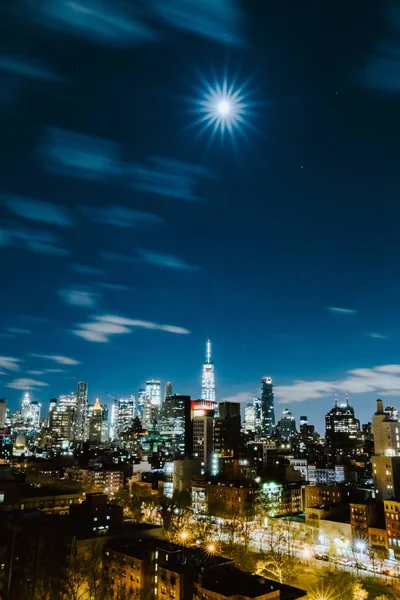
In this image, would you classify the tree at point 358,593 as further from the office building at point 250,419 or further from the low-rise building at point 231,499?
the office building at point 250,419

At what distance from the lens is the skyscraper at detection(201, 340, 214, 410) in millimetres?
174625

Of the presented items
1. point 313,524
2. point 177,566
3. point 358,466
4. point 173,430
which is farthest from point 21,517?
point 173,430

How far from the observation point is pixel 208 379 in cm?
17700

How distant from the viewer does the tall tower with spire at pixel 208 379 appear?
17462 centimetres

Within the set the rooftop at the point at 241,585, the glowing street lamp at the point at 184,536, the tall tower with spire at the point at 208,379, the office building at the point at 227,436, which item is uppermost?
the tall tower with spire at the point at 208,379

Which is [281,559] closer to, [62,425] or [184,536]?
[184,536]

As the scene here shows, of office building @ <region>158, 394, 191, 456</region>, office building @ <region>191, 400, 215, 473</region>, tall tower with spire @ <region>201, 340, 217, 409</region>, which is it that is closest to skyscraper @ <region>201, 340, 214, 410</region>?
tall tower with spire @ <region>201, 340, 217, 409</region>

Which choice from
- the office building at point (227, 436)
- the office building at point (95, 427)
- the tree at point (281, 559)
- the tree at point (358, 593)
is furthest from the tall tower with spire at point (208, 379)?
the tree at point (358, 593)

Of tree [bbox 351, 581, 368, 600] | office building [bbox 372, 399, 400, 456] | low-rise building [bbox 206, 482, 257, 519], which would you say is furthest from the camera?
office building [bbox 372, 399, 400, 456]

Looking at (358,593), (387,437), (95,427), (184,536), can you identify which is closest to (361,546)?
(358,593)

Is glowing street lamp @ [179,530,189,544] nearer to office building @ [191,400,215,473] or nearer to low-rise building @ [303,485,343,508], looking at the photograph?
low-rise building @ [303,485,343,508]

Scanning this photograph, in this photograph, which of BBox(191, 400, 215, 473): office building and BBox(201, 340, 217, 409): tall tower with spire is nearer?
BBox(191, 400, 215, 473): office building

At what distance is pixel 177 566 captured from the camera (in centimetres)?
2662

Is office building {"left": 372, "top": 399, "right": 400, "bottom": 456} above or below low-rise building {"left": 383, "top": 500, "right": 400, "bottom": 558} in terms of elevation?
above
